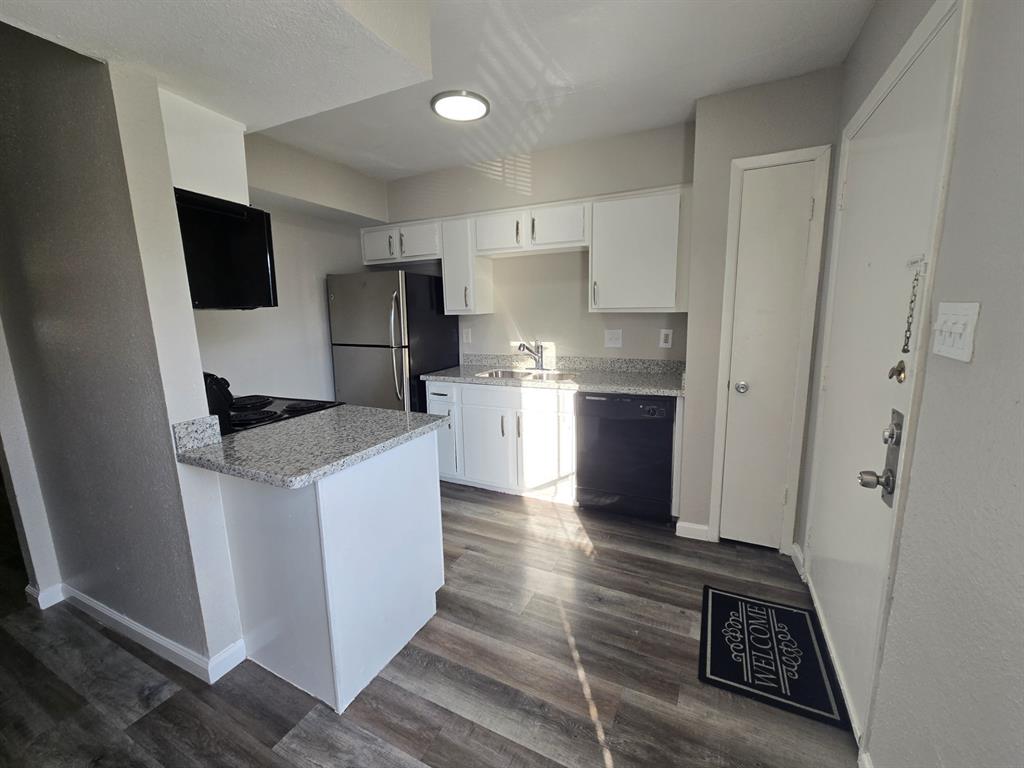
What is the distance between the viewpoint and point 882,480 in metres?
1.19

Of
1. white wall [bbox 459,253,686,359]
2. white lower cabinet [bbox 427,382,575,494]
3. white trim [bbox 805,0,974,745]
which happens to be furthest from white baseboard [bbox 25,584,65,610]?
white trim [bbox 805,0,974,745]

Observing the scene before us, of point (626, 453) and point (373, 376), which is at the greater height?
point (373, 376)

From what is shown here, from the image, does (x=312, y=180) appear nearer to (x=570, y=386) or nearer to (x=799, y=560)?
(x=570, y=386)

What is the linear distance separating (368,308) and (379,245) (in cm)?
66

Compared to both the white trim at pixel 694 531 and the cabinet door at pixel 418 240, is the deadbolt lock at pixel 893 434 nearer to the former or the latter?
the white trim at pixel 694 531

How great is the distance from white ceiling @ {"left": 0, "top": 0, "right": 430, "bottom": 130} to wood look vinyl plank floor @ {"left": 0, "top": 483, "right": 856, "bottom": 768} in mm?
2047

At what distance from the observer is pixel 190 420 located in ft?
4.75

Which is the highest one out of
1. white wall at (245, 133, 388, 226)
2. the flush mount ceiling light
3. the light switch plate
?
the flush mount ceiling light

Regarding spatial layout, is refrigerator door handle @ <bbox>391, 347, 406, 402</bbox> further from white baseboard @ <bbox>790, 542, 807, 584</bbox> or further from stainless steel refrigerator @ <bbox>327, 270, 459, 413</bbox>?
white baseboard @ <bbox>790, 542, 807, 584</bbox>

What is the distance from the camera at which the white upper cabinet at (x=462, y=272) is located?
10.5 ft

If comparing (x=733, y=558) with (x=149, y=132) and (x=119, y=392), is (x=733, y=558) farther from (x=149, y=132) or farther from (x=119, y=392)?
(x=149, y=132)

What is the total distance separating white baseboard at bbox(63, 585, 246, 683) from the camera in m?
1.58

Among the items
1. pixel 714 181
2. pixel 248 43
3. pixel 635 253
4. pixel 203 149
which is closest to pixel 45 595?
pixel 203 149

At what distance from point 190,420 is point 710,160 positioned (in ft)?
8.47
